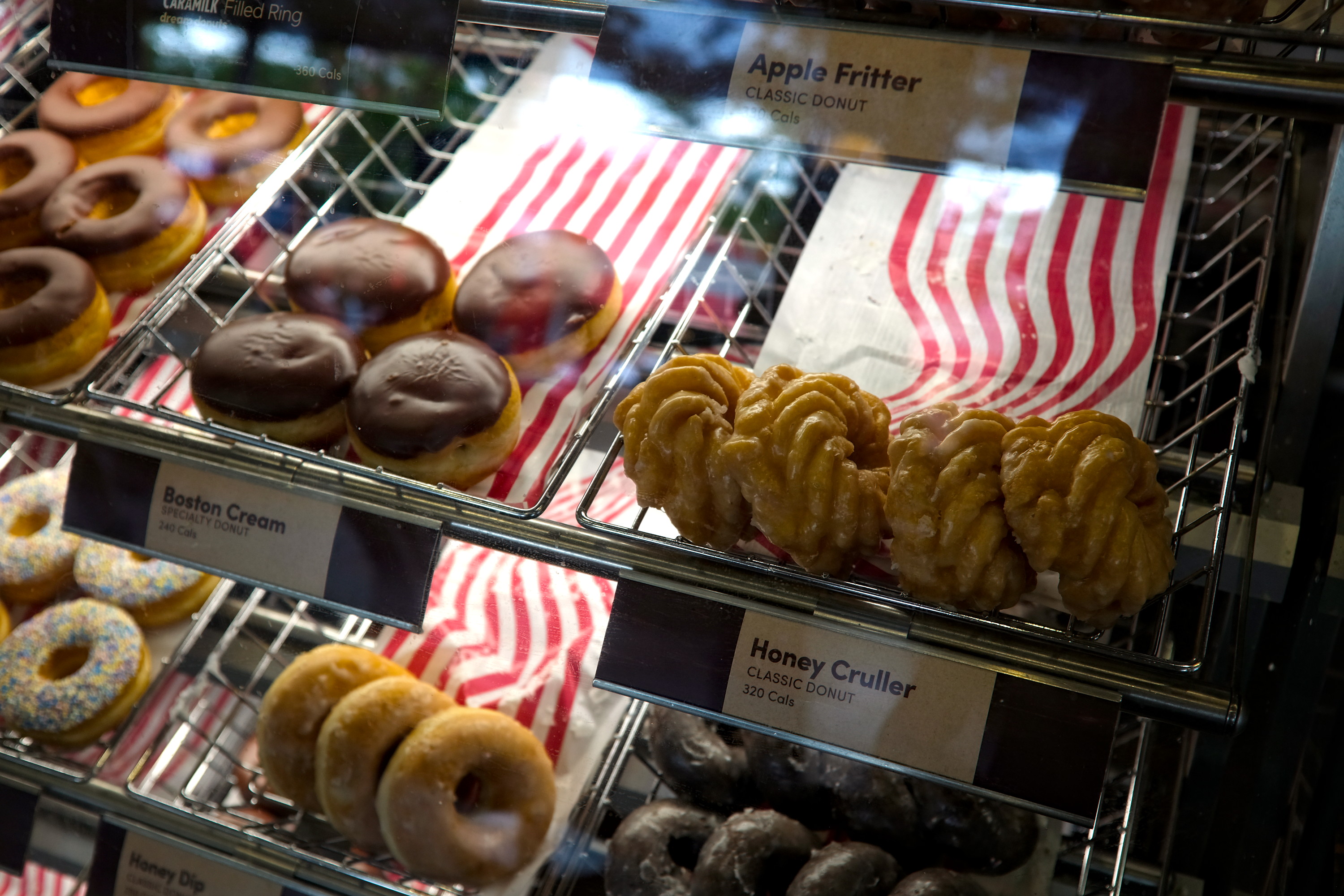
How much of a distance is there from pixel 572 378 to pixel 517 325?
98 mm

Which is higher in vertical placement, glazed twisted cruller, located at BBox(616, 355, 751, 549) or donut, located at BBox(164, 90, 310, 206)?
donut, located at BBox(164, 90, 310, 206)

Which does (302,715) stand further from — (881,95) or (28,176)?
(881,95)

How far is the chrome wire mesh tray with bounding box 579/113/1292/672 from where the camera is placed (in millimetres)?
1006

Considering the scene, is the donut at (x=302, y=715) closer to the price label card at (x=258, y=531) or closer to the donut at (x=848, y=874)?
the price label card at (x=258, y=531)

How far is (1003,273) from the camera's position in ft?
4.58

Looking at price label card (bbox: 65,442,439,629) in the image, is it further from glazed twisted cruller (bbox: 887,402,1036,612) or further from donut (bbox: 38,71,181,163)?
donut (bbox: 38,71,181,163)

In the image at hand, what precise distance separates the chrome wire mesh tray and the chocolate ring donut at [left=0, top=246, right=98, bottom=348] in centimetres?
77

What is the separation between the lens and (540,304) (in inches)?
52.2

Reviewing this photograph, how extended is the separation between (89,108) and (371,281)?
2.08 feet

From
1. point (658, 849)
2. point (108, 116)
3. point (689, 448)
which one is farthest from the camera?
point (108, 116)

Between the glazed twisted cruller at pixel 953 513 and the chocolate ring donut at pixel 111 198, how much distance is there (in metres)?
1.12

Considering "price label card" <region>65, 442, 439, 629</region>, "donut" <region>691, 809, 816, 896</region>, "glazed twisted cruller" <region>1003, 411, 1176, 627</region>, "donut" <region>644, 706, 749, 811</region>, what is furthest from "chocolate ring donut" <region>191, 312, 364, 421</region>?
"glazed twisted cruller" <region>1003, 411, 1176, 627</region>

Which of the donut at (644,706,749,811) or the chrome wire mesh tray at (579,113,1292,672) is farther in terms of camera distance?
the donut at (644,706,749,811)

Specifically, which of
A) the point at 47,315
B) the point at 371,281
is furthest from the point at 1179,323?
the point at 47,315
